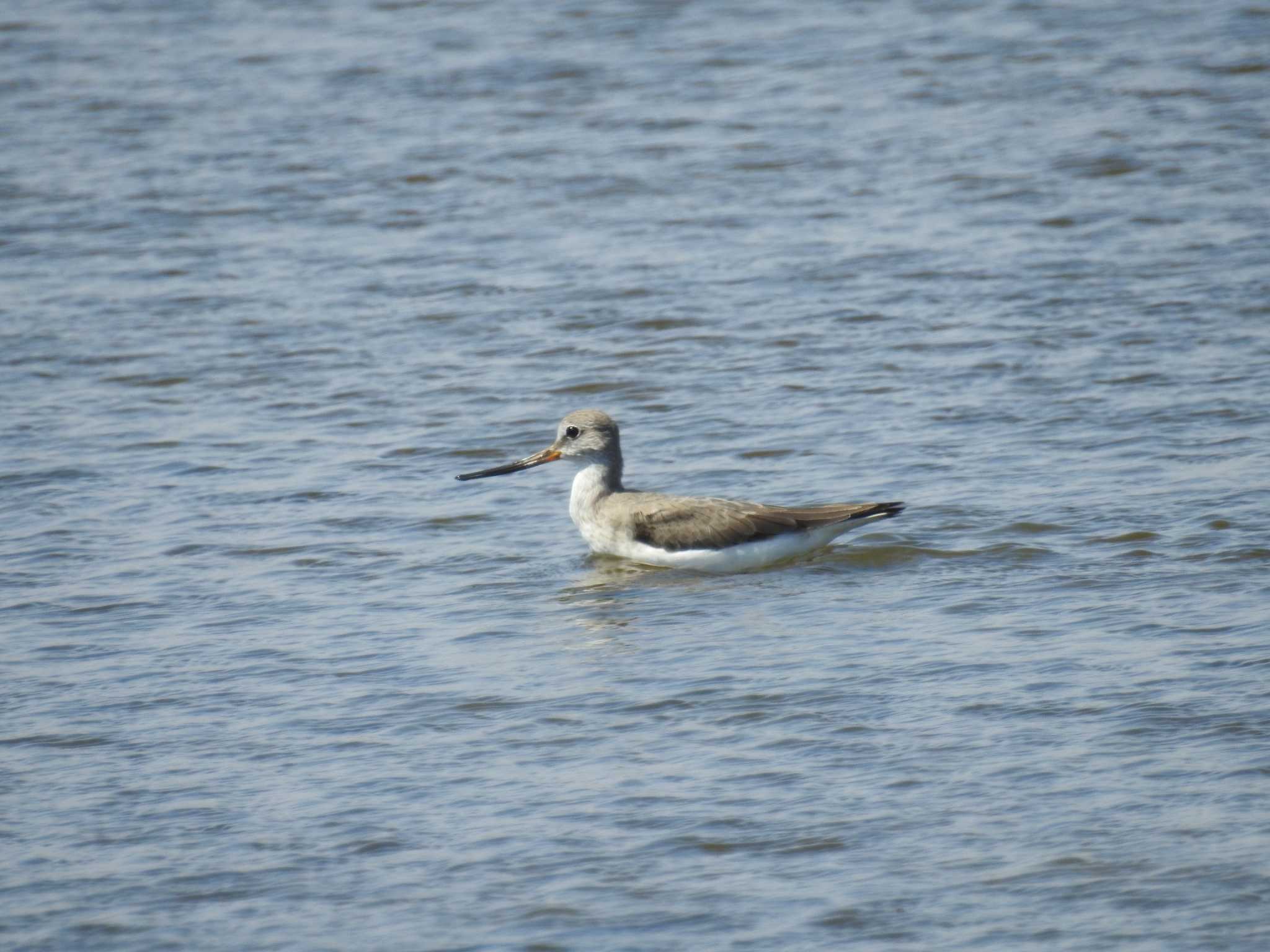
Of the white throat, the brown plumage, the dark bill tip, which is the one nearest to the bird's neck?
the white throat

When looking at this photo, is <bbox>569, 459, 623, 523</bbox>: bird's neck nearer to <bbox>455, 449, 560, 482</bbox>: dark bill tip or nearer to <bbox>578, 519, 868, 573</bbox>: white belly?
<bbox>455, 449, 560, 482</bbox>: dark bill tip

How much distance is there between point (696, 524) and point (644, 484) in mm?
1435

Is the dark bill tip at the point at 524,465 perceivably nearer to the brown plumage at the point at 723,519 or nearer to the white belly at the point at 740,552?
the brown plumage at the point at 723,519

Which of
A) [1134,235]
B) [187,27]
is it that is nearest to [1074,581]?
[1134,235]

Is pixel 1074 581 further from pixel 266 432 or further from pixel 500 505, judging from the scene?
pixel 266 432

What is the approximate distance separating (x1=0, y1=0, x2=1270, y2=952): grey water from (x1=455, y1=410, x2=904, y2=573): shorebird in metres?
0.16

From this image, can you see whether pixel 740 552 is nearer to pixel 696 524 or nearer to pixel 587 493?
pixel 696 524

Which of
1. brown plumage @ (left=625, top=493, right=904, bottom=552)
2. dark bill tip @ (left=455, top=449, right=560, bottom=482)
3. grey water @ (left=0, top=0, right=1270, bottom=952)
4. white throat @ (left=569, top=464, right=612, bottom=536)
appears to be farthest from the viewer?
dark bill tip @ (left=455, top=449, right=560, bottom=482)

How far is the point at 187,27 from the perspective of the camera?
26.4 metres

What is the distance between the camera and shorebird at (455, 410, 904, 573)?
428 inches

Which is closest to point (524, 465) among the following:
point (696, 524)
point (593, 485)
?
point (593, 485)

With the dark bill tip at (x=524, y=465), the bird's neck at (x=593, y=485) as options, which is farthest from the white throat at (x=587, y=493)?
the dark bill tip at (x=524, y=465)

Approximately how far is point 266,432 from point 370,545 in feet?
8.14

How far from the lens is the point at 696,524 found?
11.0m
